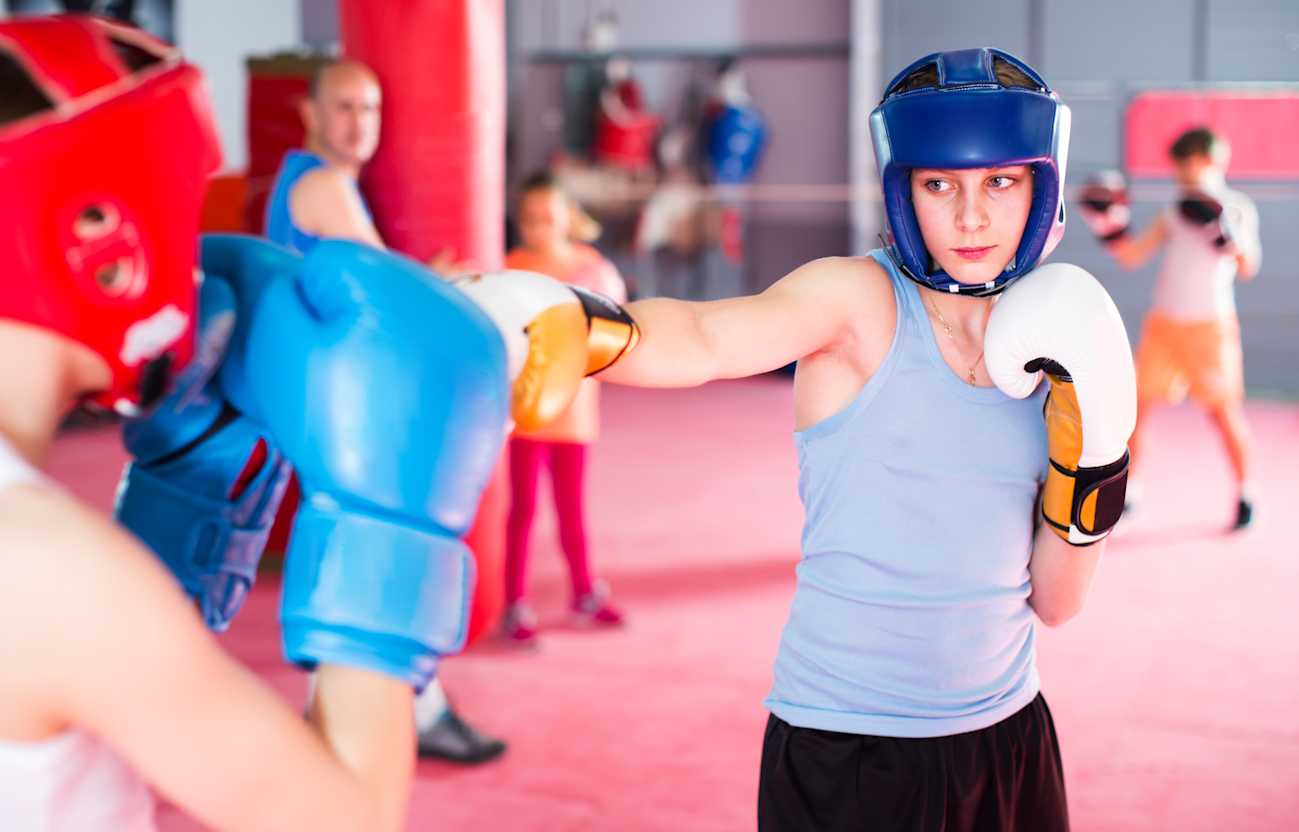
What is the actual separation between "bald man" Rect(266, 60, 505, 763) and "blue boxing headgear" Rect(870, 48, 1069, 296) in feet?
5.01

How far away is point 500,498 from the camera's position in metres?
3.29

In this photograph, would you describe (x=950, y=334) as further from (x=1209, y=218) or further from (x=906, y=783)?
(x=1209, y=218)

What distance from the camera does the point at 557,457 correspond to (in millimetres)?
3543

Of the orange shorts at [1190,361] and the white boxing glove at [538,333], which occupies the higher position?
the white boxing glove at [538,333]

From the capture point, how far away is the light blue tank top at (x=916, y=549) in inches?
57.1

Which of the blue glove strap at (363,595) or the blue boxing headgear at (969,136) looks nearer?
the blue glove strap at (363,595)

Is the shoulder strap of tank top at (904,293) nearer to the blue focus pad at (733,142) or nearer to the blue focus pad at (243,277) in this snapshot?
the blue focus pad at (243,277)

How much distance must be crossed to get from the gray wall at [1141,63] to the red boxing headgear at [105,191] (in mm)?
7233

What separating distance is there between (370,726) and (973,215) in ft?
2.95

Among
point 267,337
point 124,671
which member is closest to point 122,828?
point 124,671

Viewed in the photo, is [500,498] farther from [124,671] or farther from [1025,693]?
[124,671]

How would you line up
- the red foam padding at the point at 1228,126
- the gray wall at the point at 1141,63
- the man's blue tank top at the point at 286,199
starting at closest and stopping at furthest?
the man's blue tank top at the point at 286,199 < the red foam padding at the point at 1228,126 < the gray wall at the point at 1141,63

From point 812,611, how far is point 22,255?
0.98m

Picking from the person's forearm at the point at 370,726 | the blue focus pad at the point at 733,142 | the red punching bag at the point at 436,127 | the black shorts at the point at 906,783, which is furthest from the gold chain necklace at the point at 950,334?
the blue focus pad at the point at 733,142
